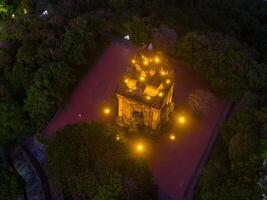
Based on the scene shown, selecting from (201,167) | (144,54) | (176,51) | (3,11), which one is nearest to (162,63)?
(144,54)

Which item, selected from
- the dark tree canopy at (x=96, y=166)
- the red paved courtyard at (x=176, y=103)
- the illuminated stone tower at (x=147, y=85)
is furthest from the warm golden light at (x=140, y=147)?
the dark tree canopy at (x=96, y=166)

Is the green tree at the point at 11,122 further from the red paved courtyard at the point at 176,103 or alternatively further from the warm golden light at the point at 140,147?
the warm golden light at the point at 140,147

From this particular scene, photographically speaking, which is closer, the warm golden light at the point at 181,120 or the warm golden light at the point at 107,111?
the warm golden light at the point at 181,120

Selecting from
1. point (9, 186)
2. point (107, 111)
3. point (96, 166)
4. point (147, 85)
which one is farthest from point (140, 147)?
point (9, 186)

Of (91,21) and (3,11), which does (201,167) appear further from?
(3,11)

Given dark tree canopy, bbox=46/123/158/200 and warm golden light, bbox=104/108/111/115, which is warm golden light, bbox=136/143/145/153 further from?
warm golden light, bbox=104/108/111/115

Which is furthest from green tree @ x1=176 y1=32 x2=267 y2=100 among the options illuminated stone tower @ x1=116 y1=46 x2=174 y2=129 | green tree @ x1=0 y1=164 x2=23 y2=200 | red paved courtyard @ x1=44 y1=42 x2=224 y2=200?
green tree @ x1=0 y1=164 x2=23 y2=200
